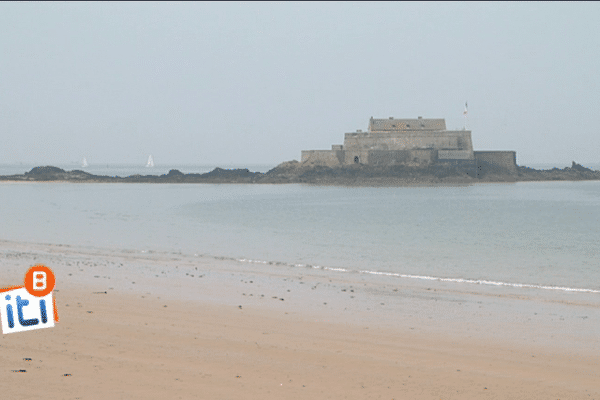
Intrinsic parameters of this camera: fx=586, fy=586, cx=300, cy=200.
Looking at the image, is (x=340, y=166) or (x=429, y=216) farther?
(x=340, y=166)

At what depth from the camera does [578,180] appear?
92.4m

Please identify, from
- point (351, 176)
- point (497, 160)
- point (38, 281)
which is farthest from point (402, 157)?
point (38, 281)

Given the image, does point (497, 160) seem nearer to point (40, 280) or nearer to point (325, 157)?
point (325, 157)

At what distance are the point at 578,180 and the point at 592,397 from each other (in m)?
96.9

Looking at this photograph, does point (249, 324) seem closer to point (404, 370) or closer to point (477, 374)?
point (404, 370)

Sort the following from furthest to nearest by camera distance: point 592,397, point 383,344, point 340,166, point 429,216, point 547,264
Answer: point 340,166, point 429,216, point 547,264, point 383,344, point 592,397

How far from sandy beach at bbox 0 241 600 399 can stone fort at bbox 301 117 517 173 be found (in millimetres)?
60677

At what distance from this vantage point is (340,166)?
73.8 m

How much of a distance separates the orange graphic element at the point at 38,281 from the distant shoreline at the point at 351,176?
66.6 meters

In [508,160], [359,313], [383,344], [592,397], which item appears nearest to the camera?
[592,397]

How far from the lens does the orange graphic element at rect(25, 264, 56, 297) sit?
177 inches

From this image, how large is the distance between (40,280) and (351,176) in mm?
68778

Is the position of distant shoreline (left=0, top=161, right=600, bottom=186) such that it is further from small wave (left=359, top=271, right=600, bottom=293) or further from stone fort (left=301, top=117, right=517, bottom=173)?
small wave (left=359, top=271, right=600, bottom=293)

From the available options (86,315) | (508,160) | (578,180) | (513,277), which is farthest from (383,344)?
(578,180)
